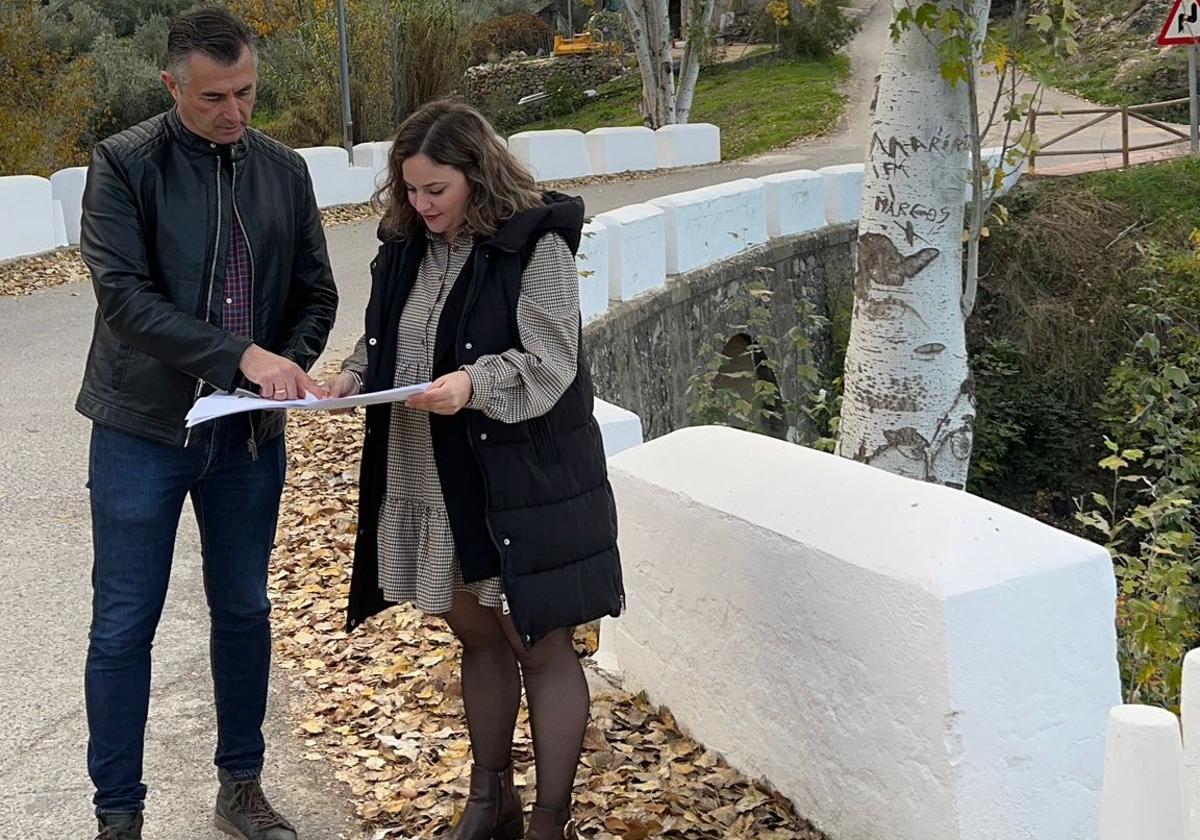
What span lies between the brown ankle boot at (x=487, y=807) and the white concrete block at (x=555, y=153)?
1831 centimetres

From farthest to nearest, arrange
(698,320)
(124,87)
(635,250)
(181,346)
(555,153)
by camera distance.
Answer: (124,87)
(555,153)
(698,320)
(635,250)
(181,346)

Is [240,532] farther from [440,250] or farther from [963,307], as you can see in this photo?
[963,307]

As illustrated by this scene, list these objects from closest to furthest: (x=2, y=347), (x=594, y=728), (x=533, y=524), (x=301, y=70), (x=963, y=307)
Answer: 1. (x=533, y=524)
2. (x=594, y=728)
3. (x=963, y=307)
4. (x=2, y=347)
5. (x=301, y=70)

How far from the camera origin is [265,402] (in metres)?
3.24

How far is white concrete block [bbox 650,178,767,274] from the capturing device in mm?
12570

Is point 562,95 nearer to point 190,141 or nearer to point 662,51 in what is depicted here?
point 662,51

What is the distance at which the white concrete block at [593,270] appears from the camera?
10.1 m

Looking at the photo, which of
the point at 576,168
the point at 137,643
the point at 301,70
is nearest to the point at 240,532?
the point at 137,643

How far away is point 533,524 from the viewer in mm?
3375

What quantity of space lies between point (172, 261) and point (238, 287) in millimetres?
166

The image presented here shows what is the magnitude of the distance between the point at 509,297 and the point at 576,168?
62.3 ft

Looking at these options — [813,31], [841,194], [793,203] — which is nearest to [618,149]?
[841,194]

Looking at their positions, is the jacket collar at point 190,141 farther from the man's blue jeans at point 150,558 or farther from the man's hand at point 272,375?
the man's blue jeans at point 150,558

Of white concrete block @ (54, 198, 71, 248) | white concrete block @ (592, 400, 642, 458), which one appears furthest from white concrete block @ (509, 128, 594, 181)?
white concrete block @ (592, 400, 642, 458)
